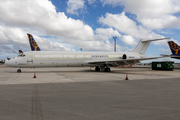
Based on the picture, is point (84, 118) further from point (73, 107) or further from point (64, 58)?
point (64, 58)

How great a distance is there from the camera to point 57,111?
497cm

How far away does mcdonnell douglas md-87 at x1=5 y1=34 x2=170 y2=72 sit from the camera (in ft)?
76.1

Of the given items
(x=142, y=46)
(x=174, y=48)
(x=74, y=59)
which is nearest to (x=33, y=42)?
(x=74, y=59)

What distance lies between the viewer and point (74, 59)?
25.0 meters

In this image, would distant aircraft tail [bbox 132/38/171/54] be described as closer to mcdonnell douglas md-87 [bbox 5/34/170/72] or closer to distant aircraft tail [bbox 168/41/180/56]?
mcdonnell douglas md-87 [bbox 5/34/170/72]

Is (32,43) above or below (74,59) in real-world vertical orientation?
above

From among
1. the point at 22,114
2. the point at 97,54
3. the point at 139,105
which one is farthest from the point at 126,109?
the point at 97,54

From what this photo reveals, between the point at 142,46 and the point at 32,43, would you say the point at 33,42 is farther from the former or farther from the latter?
the point at 142,46

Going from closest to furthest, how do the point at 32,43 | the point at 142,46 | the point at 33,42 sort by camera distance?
the point at 142,46 < the point at 32,43 < the point at 33,42

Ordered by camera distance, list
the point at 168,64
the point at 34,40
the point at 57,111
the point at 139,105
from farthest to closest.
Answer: the point at 34,40
the point at 168,64
the point at 139,105
the point at 57,111

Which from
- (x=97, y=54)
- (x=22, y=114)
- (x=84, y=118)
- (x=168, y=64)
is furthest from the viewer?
(x=168, y=64)

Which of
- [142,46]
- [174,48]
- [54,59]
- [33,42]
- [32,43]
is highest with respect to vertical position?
[33,42]

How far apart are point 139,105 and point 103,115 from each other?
1902mm

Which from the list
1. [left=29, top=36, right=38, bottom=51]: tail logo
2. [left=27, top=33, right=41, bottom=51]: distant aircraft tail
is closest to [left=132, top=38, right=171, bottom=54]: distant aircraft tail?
[left=27, top=33, right=41, bottom=51]: distant aircraft tail
